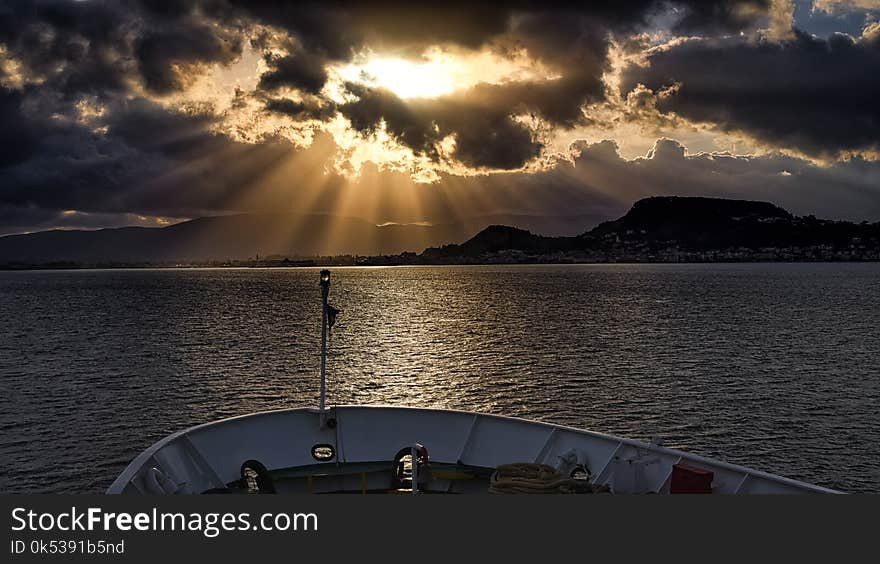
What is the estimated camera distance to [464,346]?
73812mm

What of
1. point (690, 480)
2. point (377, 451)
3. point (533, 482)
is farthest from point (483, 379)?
point (533, 482)

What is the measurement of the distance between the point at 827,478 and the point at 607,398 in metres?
17.3

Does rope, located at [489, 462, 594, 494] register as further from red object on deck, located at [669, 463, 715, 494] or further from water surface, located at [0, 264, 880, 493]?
water surface, located at [0, 264, 880, 493]

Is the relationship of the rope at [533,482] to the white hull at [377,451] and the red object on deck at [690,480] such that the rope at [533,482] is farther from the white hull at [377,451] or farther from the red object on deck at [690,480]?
the white hull at [377,451]

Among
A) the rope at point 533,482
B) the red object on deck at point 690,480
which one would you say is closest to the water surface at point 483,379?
the red object on deck at point 690,480

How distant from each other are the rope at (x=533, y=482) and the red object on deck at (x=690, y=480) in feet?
6.10

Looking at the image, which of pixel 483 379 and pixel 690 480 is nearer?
pixel 690 480

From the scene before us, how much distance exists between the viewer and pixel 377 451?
17.7 m

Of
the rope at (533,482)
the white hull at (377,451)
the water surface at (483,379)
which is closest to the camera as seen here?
the rope at (533,482)

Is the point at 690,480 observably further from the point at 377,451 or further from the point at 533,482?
the point at 377,451

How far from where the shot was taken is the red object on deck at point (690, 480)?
13305mm

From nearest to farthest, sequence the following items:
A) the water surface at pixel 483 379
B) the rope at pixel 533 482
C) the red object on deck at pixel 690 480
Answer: the rope at pixel 533 482, the red object on deck at pixel 690 480, the water surface at pixel 483 379

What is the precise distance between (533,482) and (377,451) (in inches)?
229

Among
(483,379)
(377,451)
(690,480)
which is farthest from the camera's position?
(483,379)
